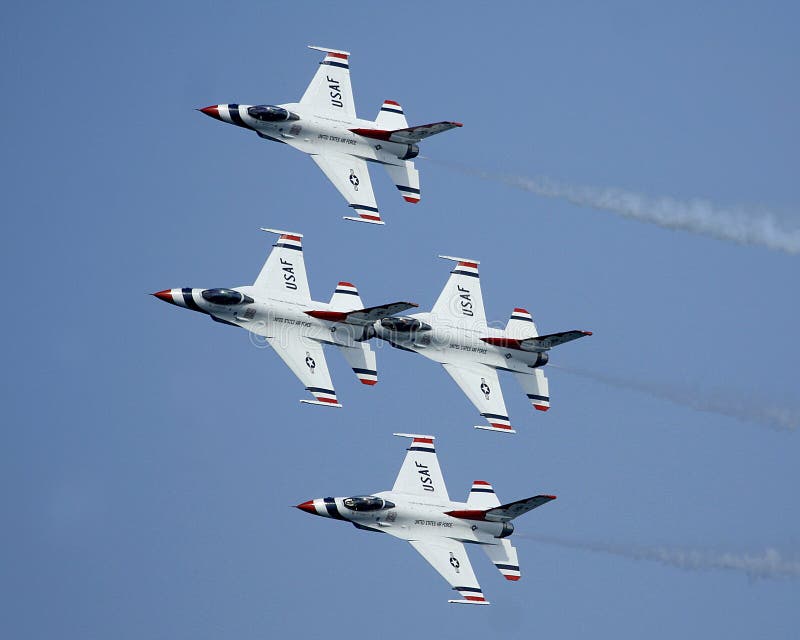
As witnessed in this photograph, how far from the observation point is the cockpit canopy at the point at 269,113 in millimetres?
93750

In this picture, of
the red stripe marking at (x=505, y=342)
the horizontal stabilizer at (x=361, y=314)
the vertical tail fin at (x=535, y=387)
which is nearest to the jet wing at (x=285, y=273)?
the horizontal stabilizer at (x=361, y=314)

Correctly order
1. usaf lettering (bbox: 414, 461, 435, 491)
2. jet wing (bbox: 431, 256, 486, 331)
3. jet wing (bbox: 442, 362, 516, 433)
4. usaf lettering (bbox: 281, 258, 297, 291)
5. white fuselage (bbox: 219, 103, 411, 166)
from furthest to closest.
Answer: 1. white fuselage (bbox: 219, 103, 411, 166)
2. jet wing (bbox: 431, 256, 486, 331)
3. jet wing (bbox: 442, 362, 516, 433)
4. usaf lettering (bbox: 281, 258, 297, 291)
5. usaf lettering (bbox: 414, 461, 435, 491)

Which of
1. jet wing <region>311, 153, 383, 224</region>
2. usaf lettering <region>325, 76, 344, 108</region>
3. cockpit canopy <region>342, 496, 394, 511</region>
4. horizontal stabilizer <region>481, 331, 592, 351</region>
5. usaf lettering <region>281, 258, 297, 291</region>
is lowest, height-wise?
cockpit canopy <region>342, 496, 394, 511</region>

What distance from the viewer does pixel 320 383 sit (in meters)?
91.2

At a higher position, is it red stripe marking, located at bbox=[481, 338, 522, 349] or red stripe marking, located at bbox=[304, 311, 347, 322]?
red stripe marking, located at bbox=[304, 311, 347, 322]

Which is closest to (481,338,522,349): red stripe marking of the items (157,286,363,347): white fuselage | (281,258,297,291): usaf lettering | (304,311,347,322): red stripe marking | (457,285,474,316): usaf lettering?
(457,285,474,316): usaf lettering

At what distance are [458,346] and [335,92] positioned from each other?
11.3 meters

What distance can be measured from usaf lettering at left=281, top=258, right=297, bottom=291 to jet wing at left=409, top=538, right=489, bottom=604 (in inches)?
413

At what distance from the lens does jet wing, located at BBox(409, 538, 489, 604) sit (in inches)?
3543

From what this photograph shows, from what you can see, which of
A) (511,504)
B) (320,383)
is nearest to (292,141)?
(320,383)

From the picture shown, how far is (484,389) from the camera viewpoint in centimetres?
9281

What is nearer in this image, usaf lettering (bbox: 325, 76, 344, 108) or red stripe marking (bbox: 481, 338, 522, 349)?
red stripe marking (bbox: 481, 338, 522, 349)

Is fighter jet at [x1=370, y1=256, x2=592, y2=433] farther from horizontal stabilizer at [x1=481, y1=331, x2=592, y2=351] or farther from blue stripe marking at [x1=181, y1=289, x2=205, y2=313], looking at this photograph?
blue stripe marking at [x1=181, y1=289, x2=205, y2=313]

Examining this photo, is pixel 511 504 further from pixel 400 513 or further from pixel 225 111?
pixel 225 111
